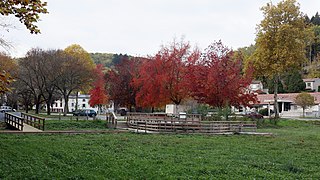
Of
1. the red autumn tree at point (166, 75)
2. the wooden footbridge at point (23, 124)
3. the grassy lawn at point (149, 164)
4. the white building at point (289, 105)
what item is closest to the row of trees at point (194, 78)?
the red autumn tree at point (166, 75)

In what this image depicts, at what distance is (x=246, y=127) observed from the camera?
29.7 meters

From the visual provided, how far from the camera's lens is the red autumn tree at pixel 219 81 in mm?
33469

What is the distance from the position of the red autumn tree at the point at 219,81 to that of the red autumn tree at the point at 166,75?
10.9ft

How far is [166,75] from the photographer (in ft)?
127

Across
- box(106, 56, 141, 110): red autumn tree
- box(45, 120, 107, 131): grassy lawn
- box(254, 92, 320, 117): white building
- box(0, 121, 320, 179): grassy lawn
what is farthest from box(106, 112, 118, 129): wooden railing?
box(254, 92, 320, 117): white building

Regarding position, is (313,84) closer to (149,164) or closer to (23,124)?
(23,124)

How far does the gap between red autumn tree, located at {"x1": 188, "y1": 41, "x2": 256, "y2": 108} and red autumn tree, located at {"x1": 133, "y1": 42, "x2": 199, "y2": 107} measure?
332cm

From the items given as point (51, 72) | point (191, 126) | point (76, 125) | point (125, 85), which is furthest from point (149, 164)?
point (51, 72)

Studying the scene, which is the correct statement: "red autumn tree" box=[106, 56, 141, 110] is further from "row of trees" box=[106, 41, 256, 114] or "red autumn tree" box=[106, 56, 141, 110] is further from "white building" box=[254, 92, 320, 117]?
"white building" box=[254, 92, 320, 117]

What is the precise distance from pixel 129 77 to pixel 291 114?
34088 mm

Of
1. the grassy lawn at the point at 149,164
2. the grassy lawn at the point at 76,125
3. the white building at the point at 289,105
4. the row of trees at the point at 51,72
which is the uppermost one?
the row of trees at the point at 51,72

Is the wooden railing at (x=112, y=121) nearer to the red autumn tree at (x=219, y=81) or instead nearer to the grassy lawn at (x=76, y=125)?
the grassy lawn at (x=76, y=125)

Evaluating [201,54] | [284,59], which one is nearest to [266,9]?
[284,59]

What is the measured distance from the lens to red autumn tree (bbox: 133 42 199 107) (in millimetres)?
38816
